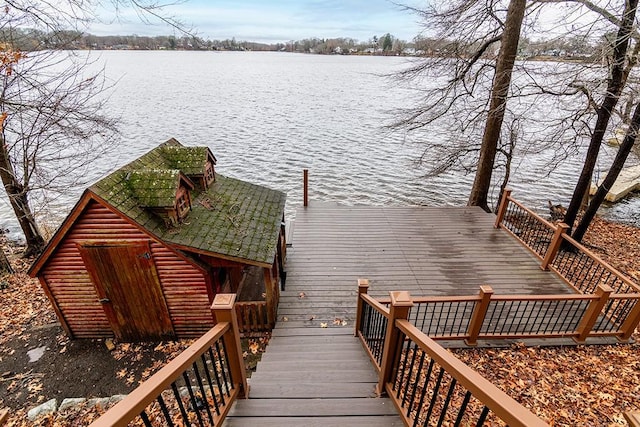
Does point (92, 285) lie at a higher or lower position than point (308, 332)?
higher

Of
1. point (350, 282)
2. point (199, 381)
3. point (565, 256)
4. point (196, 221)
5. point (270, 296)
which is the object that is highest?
point (199, 381)

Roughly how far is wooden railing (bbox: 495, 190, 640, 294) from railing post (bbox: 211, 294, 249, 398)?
7.35 m

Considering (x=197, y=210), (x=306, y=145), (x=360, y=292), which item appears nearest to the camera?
(x=360, y=292)

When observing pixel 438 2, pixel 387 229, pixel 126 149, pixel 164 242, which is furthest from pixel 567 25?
pixel 126 149

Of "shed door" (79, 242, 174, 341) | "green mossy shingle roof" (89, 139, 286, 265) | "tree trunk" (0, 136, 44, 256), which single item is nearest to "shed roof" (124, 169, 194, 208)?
"green mossy shingle roof" (89, 139, 286, 265)

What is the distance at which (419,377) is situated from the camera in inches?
118

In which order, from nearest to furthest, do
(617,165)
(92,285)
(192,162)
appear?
(92,285) < (192,162) < (617,165)

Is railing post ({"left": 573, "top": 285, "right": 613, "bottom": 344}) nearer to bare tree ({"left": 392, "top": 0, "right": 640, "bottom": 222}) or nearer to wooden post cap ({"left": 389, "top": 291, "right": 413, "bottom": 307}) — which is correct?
bare tree ({"left": 392, "top": 0, "right": 640, "bottom": 222})

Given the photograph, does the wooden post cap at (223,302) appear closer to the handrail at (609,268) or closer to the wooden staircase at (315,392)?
the wooden staircase at (315,392)

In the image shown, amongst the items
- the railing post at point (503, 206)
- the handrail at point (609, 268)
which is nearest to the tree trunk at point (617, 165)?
the railing post at point (503, 206)

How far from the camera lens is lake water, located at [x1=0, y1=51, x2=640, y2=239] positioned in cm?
1753

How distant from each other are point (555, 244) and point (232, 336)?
8.19 meters

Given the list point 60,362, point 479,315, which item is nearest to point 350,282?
point 479,315

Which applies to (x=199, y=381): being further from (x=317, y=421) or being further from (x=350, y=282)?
(x=350, y=282)
